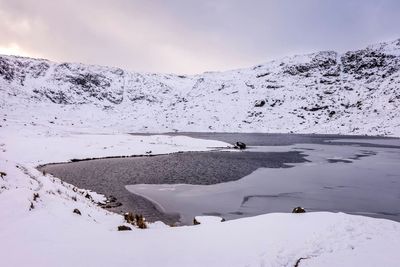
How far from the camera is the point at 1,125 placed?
43.5m

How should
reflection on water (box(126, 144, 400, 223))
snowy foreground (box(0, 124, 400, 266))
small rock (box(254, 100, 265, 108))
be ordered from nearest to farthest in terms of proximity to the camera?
snowy foreground (box(0, 124, 400, 266)), reflection on water (box(126, 144, 400, 223)), small rock (box(254, 100, 265, 108))

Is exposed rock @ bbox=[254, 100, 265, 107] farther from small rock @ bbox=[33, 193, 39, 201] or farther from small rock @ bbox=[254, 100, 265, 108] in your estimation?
small rock @ bbox=[33, 193, 39, 201]

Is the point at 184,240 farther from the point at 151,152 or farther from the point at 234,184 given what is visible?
the point at 151,152

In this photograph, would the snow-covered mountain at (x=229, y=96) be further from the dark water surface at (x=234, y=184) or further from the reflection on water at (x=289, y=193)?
the reflection on water at (x=289, y=193)

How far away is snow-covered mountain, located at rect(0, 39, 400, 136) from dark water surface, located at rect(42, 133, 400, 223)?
4714cm

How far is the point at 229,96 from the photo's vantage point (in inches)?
4496

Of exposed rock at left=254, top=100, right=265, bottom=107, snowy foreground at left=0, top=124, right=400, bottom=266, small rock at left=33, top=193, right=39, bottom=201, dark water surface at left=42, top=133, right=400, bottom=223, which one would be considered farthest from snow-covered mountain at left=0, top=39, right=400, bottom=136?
snowy foreground at left=0, top=124, right=400, bottom=266

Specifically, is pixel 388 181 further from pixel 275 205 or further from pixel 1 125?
pixel 1 125

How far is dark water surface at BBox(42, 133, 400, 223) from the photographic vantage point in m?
15.1

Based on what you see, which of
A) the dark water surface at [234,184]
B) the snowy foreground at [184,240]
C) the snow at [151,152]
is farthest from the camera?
the dark water surface at [234,184]

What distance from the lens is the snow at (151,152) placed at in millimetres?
7195

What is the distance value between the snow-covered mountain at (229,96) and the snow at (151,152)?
532mm

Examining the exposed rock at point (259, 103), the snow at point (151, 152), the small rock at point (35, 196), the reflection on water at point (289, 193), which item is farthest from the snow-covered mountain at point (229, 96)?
the small rock at point (35, 196)

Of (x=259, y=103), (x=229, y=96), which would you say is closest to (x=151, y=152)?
(x=259, y=103)
